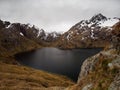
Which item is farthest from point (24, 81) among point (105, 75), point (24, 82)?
point (105, 75)

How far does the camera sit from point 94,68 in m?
28.1

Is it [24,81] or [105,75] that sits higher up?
[105,75]

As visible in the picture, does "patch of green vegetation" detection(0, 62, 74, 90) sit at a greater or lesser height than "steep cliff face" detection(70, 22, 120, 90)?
lesser

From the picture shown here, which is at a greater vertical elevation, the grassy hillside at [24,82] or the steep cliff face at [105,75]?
the steep cliff face at [105,75]

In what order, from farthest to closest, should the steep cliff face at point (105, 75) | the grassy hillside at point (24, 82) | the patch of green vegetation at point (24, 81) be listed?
the patch of green vegetation at point (24, 81) → the grassy hillside at point (24, 82) → the steep cliff face at point (105, 75)

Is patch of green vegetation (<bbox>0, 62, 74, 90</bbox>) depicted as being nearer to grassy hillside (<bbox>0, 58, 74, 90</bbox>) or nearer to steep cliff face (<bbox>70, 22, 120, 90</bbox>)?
grassy hillside (<bbox>0, 58, 74, 90</bbox>)

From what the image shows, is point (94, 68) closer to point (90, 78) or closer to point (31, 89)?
point (90, 78)

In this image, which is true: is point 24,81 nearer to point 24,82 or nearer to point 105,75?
point 24,82

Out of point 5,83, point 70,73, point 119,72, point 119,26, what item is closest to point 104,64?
point 119,72

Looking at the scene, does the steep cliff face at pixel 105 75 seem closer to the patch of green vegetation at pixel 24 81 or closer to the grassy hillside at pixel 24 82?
the grassy hillside at pixel 24 82

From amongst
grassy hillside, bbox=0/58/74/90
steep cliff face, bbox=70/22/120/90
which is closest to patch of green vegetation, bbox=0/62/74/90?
grassy hillside, bbox=0/58/74/90

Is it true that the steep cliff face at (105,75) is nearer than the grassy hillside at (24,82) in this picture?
Yes

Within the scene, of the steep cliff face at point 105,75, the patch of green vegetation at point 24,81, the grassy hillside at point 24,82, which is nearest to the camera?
the steep cliff face at point 105,75

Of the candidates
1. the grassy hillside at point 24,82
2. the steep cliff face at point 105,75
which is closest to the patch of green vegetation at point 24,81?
the grassy hillside at point 24,82
